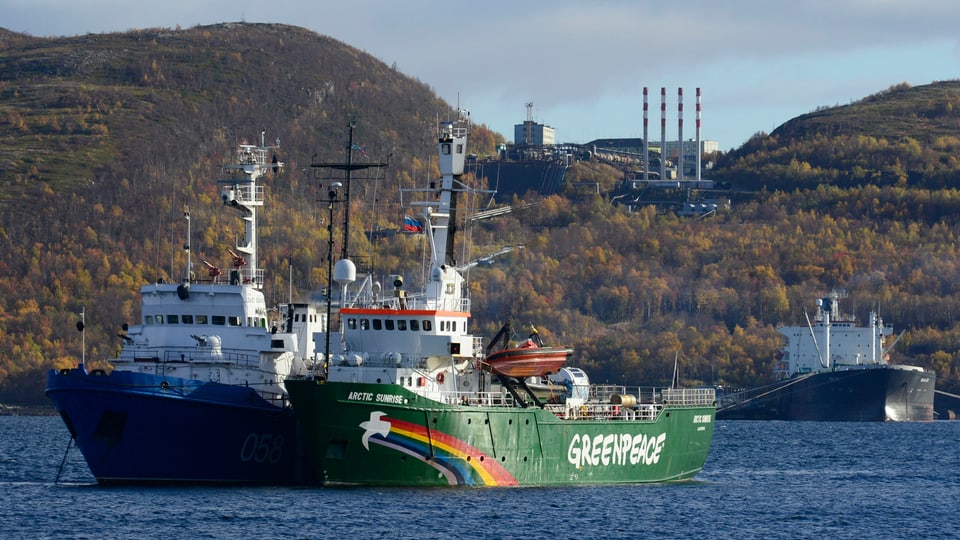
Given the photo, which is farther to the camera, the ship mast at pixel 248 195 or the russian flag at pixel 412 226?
the ship mast at pixel 248 195

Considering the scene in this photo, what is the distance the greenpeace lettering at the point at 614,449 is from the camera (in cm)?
6056

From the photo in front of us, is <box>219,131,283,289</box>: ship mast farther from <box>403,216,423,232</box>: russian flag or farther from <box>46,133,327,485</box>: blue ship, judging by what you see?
<box>403,216,423,232</box>: russian flag

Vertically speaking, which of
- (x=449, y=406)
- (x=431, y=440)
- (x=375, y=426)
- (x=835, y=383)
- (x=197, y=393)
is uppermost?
(x=197, y=393)

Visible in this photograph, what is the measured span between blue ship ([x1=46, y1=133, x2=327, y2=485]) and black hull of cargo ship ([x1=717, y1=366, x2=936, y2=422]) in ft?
307

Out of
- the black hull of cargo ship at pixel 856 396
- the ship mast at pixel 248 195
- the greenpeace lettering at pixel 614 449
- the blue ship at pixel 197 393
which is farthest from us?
the black hull of cargo ship at pixel 856 396

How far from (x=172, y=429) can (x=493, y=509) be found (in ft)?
37.1

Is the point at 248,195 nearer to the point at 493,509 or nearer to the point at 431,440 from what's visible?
the point at 431,440

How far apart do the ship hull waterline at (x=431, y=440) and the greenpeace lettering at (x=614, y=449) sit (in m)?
0.06

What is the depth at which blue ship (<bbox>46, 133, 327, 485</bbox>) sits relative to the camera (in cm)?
5612

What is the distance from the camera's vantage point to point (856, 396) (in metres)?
150

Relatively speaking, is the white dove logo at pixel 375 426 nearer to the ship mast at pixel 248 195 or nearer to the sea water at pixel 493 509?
the sea water at pixel 493 509

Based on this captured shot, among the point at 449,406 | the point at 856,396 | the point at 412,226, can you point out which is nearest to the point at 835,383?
the point at 856,396

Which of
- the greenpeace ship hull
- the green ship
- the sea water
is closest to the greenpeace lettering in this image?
the green ship

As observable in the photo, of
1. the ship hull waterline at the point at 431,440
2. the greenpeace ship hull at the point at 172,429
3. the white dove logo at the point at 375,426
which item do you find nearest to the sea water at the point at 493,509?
the ship hull waterline at the point at 431,440
